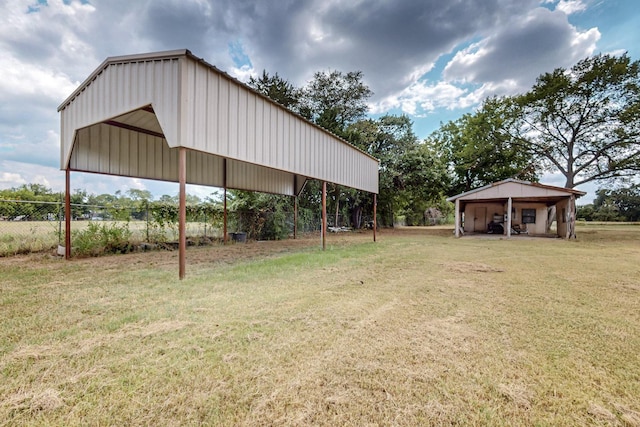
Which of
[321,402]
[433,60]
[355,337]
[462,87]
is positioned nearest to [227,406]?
[321,402]

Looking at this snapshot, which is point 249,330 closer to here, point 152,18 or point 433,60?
point 152,18

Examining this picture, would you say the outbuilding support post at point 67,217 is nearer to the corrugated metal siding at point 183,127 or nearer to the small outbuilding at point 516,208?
the corrugated metal siding at point 183,127

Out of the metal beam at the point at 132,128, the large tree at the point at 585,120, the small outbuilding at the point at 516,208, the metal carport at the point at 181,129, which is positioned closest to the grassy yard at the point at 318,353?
the metal carport at the point at 181,129

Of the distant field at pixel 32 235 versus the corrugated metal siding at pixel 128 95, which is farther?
the distant field at pixel 32 235

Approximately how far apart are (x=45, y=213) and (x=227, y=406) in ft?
31.3

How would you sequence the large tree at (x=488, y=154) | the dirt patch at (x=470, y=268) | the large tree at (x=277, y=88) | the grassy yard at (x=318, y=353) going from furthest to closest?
the large tree at (x=488, y=154) → the large tree at (x=277, y=88) → the dirt patch at (x=470, y=268) → the grassy yard at (x=318, y=353)

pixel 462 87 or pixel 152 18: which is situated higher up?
pixel 462 87

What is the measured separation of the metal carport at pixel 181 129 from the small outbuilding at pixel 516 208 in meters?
8.29

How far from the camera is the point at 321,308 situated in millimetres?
3152

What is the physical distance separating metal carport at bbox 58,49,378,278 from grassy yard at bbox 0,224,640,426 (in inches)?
73.9

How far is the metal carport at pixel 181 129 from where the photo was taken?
4.46 meters

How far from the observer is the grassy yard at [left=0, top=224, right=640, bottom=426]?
1.49 meters

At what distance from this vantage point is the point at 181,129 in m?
4.30

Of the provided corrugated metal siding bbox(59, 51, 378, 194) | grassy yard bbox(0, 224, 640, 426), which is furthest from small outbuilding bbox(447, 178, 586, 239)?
grassy yard bbox(0, 224, 640, 426)
